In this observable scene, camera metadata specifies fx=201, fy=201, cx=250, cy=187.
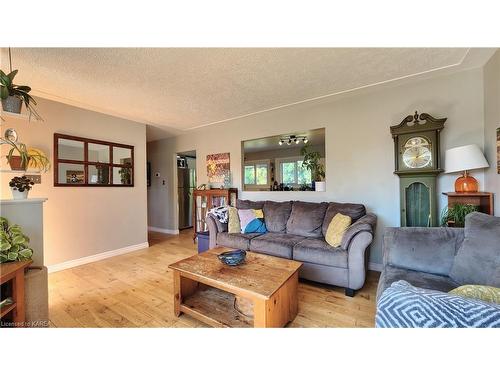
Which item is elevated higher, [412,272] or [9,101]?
[9,101]

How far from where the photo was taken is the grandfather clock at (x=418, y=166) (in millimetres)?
2172

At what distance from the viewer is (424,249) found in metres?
1.45

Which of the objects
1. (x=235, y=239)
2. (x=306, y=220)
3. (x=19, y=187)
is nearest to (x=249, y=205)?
(x=235, y=239)

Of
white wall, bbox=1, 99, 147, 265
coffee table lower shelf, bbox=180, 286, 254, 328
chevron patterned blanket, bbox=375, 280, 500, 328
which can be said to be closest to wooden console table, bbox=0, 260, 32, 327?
coffee table lower shelf, bbox=180, 286, 254, 328

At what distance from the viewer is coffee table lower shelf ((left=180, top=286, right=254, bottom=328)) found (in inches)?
60.6

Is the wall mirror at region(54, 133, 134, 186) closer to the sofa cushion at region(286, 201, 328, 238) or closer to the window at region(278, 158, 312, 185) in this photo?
the sofa cushion at region(286, 201, 328, 238)

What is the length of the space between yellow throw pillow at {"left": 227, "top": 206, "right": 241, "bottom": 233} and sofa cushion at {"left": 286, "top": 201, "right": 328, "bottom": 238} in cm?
72

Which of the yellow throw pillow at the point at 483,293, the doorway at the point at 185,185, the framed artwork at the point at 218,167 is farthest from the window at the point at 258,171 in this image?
the yellow throw pillow at the point at 483,293
